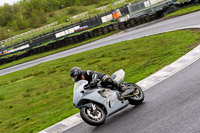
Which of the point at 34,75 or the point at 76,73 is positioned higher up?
the point at 76,73

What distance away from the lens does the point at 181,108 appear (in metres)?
6.91

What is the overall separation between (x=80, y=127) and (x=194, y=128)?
3.34m

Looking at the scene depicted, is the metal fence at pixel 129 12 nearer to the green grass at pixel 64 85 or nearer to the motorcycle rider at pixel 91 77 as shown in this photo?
the green grass at pixel 64 85

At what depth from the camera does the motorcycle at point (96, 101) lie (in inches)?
291

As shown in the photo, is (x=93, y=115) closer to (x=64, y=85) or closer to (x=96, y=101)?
(x=96, y=101)

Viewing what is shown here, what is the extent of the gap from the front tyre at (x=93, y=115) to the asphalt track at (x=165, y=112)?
20 centimetres

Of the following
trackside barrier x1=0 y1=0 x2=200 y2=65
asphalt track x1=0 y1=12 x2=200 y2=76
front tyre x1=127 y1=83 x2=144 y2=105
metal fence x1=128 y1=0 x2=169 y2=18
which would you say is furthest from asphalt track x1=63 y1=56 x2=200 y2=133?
metal fence x1=128 y1=0 x2=169 y2=18

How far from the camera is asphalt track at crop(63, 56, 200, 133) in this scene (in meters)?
6.11

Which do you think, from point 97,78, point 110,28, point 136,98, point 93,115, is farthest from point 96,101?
point 110,28

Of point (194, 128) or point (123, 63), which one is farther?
point (123, 63)

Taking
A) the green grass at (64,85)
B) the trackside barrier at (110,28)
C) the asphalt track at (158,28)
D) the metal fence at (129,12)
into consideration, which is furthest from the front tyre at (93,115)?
Answer: the metal fence at (129,12)

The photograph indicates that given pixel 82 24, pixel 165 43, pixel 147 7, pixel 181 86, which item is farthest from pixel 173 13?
pixel 181 86

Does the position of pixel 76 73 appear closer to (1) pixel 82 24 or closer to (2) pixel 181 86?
(2) pixel 181 86

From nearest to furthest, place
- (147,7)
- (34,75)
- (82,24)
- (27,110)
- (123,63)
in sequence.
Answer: (27,110), (123,63), (34,75), (147,7), (82,24)
